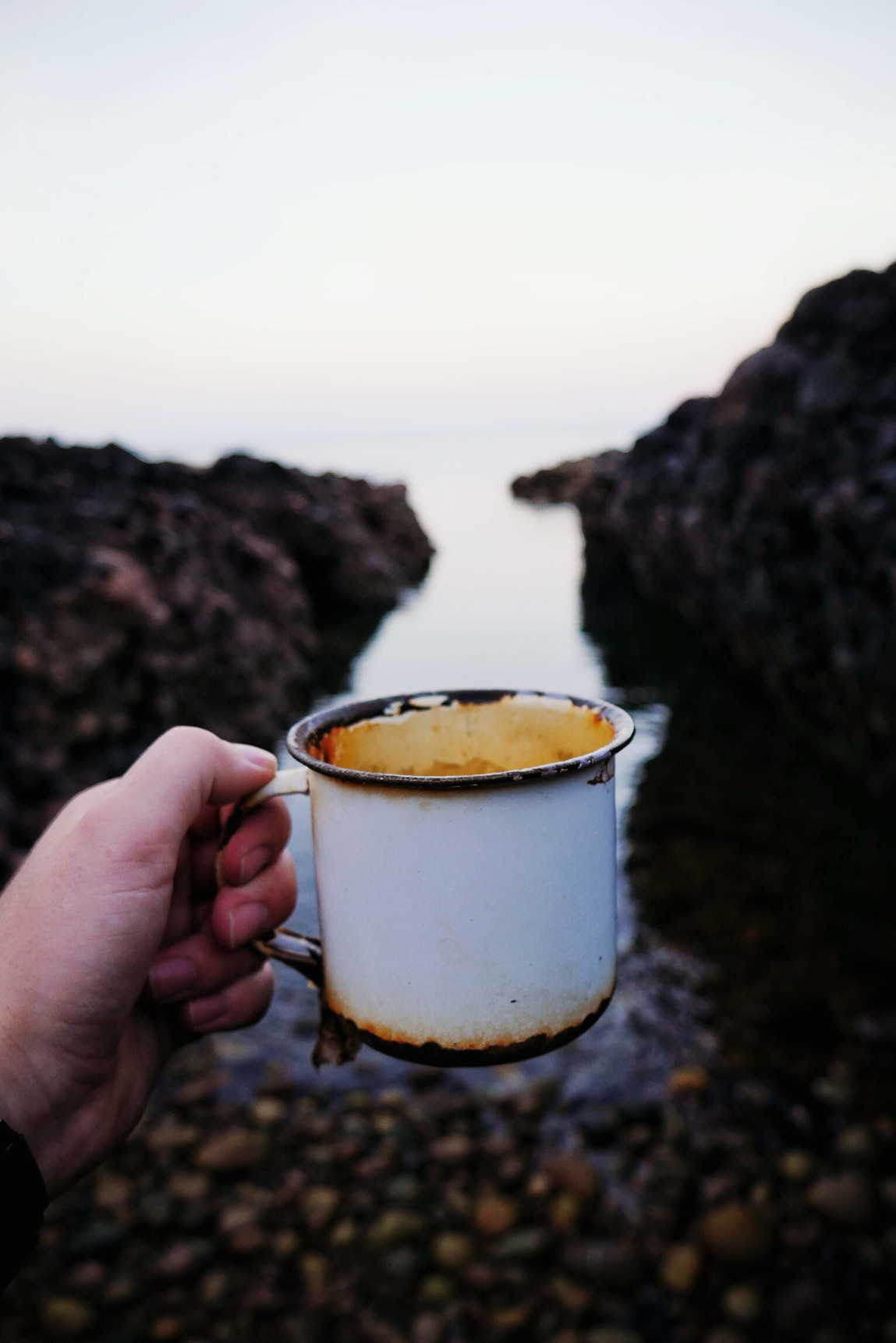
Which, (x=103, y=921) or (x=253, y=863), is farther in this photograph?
(x=253, y=863)

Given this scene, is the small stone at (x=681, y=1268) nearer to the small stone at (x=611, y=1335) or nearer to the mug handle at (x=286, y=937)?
the small stone at (x=611, y=1335)

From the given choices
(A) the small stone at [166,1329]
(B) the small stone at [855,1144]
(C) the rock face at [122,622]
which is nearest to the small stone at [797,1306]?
(B) the small stone at [855,1144]

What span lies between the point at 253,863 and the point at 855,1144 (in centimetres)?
240

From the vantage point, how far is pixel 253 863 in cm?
168

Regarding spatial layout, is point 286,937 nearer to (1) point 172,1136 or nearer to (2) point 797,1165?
(1) point 172,1136

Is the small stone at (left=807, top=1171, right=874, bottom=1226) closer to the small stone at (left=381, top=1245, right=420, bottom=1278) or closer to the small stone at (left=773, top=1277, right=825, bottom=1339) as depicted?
the small stone at (left=773, top=1277, right=825, bottom=1339)

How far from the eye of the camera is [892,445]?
14.6 feet

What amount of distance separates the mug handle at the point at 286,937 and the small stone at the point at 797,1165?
2095 mm

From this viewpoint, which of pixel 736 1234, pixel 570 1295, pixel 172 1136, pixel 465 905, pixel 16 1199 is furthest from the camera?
pixel 172 1136

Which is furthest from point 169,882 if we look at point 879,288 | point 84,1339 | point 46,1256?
point 879,288

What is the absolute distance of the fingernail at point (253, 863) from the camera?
167cm

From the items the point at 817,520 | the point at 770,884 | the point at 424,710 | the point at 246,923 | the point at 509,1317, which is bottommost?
the point at 509,1317

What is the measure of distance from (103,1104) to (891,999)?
313 cm

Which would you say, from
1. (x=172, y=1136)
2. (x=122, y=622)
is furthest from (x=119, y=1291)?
(x=122, y=622)
